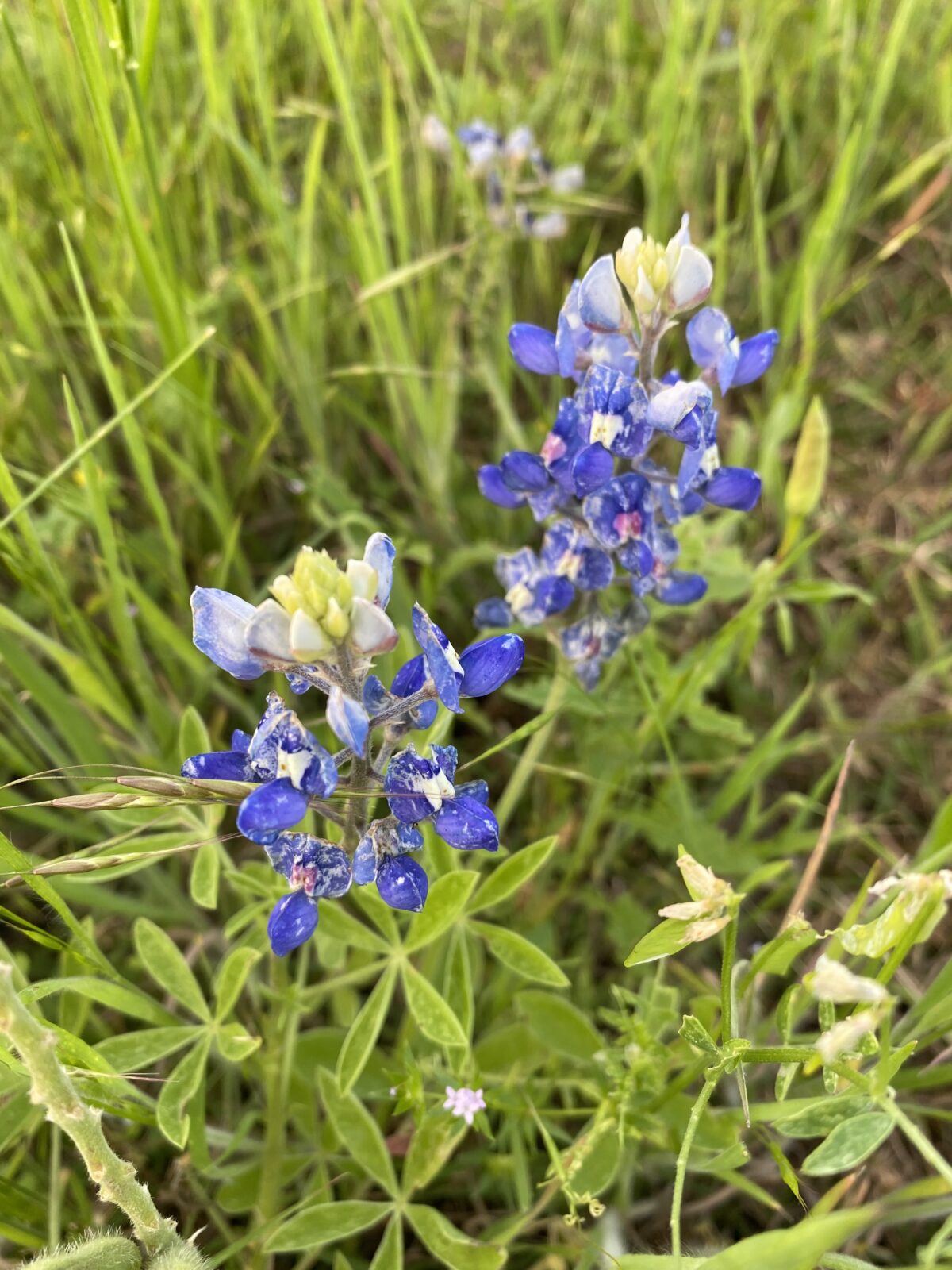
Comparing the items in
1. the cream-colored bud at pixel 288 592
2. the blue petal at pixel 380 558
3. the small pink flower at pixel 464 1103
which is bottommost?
the small pink flower at pixel 464 1103

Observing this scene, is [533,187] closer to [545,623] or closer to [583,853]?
[545,623]

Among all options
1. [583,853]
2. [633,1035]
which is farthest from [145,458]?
[633,1035]

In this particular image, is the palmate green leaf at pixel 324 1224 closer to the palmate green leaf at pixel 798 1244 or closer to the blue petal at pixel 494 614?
the palmate green leaf at pixel 798 1244

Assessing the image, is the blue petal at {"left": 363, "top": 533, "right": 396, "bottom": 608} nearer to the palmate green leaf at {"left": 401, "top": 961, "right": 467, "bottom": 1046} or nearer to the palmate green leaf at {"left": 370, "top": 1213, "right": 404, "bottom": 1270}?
the palmate green leaf at {"left": 401, "top": 961, "right": 467, "bottom": 1046}

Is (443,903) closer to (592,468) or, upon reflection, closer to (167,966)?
(167,966)

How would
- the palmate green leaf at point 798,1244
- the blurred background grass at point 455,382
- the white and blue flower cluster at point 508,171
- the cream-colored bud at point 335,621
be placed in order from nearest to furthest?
1. the palmate green leaf at point 798,1244
2. the cream-colored bud at point 335,621
3. the blurred background grass at point 455,382
4. the white and blue flower cluster at point 508,171

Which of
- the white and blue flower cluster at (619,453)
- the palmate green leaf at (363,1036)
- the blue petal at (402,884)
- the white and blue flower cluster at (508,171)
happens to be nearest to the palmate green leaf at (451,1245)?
the palmate green leaf at (363,1036)
